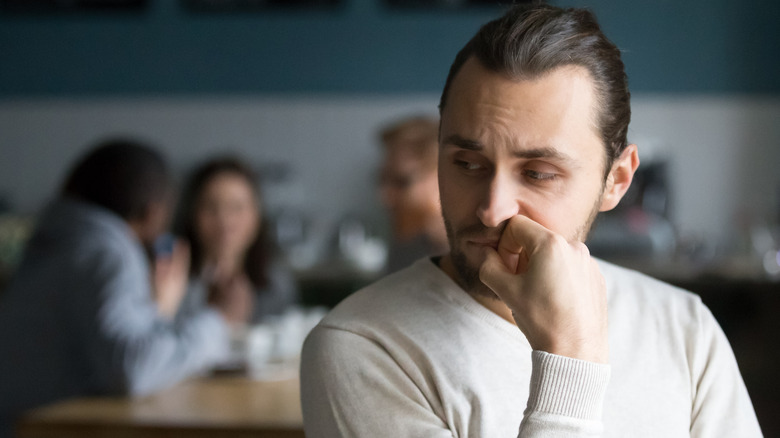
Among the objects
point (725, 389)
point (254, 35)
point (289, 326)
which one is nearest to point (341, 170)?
point (254, 35)

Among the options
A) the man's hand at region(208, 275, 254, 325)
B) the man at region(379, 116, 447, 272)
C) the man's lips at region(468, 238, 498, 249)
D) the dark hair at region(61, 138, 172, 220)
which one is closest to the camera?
the man's lips at region(468, 238, 498, 249)

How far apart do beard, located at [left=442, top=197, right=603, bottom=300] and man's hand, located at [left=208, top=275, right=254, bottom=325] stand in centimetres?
227

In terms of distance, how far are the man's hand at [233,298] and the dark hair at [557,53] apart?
230 cm

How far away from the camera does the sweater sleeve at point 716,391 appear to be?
1020 mm

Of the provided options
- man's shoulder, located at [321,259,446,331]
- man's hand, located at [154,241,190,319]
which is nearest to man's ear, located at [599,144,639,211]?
man's shoulder, located at [321,259,446,331]

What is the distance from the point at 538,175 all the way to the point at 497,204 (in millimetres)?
65

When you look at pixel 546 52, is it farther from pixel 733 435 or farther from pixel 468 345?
pixel 733 435

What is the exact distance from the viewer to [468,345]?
0.98 meters

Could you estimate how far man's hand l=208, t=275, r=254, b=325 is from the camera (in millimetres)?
3186

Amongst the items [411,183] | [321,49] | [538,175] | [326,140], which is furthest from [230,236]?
[538,175]

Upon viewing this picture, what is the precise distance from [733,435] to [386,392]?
442mm

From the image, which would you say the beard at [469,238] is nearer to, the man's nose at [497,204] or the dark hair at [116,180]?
the man's nose at [497,204]

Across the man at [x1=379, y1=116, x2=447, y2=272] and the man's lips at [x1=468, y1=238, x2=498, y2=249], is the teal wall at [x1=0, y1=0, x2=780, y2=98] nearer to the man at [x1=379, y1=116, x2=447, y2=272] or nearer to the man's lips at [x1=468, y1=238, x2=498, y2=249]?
the man at [x1=379, y1=116, x2=447, y2=272]

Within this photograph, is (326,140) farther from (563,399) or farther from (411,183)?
(563,399)
